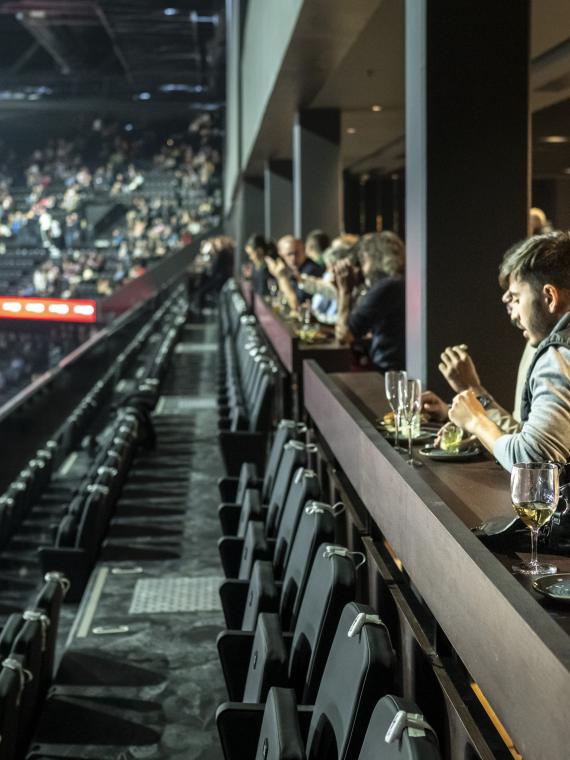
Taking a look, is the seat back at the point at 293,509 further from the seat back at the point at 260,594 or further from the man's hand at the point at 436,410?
the man's hand at the point at 436,410

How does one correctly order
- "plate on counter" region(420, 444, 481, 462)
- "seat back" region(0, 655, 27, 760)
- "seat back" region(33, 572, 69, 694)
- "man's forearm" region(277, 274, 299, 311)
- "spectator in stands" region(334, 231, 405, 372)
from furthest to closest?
1. "man's forearm" region(277, 274, 299, 311)
2. "spectator in stands" region(334, 231, 405, 372)
3. "seat back" region(33, 572, 69, 694)
4. "plate on counter" region(420, 444, 481, 462)
5. "seat back" region(0, 655, 27, 760)

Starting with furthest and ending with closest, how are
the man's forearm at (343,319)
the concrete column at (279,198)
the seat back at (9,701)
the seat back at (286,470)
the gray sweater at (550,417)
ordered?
1. the concrete column at (279,198)
2. the man's forearm at (343,319)
3. the seat back at (286,470)
4. the seat back at (9,701)
5. the gray sweater at (550,417)

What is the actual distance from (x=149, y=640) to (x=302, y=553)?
1.26 metres

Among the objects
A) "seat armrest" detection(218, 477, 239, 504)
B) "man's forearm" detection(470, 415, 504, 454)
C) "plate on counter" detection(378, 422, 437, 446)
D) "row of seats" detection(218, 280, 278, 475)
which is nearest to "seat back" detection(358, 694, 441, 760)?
"man's forearm" detection(470, 415, 504, 454)

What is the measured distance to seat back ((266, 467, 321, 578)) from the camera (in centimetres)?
285

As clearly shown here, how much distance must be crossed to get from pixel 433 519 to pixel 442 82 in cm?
244

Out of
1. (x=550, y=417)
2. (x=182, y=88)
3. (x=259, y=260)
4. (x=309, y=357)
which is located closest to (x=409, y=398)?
(x=550, y=417)

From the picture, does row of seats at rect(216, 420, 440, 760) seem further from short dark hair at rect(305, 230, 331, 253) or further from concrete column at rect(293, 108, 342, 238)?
concrete column at rect(293, 108, 342, 238)

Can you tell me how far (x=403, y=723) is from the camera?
4.50 feet

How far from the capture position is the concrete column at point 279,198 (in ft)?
49.0

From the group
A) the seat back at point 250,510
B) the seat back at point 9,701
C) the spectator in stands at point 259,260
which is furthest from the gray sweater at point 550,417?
the spectator in stands at point 259,260

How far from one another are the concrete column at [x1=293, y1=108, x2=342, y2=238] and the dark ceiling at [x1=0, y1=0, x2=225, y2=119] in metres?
9.62

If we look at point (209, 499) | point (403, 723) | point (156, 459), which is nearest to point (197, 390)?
point (156, 459)

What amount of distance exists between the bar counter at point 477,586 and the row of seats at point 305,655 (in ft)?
0.45
